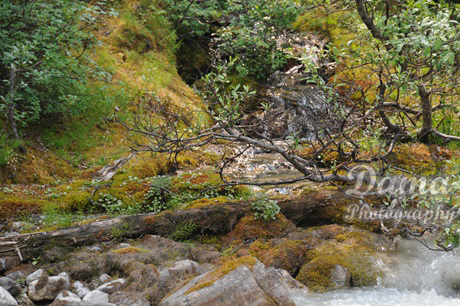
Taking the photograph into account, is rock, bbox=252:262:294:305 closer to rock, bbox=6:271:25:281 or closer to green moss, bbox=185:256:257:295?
green moss, bbox=185:256:257:295

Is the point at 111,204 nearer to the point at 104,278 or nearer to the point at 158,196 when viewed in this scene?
the point at 158,196

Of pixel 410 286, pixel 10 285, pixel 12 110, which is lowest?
pixel 410 286

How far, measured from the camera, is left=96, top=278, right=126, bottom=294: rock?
3707 mm

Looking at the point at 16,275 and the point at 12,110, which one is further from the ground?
the point at 12,110

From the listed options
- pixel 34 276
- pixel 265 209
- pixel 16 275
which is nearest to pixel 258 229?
pixel 265 209

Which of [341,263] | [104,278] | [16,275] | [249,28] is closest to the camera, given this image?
[16,275]

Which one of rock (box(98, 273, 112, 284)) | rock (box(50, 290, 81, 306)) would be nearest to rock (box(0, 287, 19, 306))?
rock (box(50, 290, 81, 306))

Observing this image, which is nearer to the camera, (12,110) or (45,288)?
(45,288)

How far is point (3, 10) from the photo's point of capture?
6.57m

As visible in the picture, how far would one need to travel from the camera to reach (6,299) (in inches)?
131

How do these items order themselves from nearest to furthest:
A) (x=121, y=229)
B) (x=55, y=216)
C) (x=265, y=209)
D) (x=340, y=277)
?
(x=340, y=277)
(x=121, y=229)
(x=55, y=216)
(x=265, y=209)

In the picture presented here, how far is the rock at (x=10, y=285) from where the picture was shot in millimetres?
3570

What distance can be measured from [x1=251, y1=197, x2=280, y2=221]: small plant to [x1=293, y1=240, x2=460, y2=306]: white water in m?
1.56

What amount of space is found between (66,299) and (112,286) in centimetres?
44
